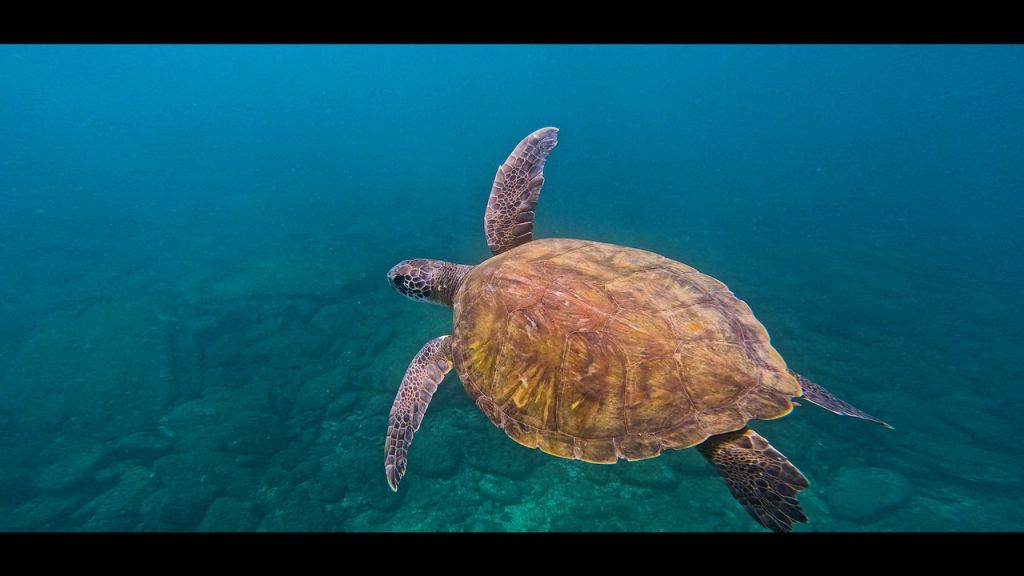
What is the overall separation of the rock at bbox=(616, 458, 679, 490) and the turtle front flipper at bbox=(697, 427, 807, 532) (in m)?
2.72

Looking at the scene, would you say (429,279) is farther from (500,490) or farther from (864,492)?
(864,492)

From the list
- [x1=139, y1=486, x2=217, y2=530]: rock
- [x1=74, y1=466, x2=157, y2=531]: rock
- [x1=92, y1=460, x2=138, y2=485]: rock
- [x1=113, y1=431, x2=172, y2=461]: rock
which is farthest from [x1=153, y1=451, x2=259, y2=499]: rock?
[x1=92, y1=460, x2=138, y2=485]: rock

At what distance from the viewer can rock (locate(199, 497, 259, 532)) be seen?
4.90 metres

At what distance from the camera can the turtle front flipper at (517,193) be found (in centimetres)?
459

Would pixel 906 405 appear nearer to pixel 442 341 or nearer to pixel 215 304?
pixel 442 341

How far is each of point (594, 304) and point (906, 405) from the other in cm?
746

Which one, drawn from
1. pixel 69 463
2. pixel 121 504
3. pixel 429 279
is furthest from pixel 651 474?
pixel 69 463

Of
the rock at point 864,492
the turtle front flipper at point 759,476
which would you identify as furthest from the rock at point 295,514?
the rock at point 864,492

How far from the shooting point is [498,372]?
10.2 ft

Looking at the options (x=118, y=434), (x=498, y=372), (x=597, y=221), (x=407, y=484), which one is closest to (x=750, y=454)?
(x=498, y=372)

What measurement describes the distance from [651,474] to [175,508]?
6.57 m

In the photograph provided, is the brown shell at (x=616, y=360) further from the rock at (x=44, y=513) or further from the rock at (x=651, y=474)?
the rock at (x=44, y=513)

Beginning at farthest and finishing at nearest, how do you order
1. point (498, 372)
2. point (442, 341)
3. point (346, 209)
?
point (346, 209), point (442, 341), point (498, 372)

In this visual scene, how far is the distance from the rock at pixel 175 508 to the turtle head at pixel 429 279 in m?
4.09
